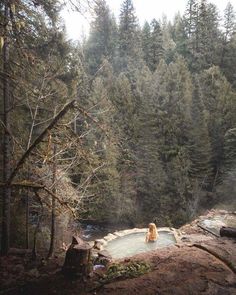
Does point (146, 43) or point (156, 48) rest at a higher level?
point (146, 43)

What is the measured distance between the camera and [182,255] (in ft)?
20.2

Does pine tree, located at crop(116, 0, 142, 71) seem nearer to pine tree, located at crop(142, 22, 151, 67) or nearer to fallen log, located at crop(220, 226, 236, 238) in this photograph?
pine tree, located at crop(142, 22, 151, 67)

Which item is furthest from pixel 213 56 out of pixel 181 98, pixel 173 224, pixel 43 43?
pixel 43 43

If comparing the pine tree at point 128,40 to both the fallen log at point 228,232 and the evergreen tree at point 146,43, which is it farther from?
the fallen log at point 228,232

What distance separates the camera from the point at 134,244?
9.72 meters

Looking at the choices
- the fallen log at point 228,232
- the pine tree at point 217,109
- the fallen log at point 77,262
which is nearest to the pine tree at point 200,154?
the pine tree at point 217,109

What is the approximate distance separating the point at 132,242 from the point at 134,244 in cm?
27

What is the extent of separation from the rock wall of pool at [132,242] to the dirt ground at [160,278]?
8.27 ft

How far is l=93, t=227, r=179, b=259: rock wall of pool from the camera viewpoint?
8904 millimetres

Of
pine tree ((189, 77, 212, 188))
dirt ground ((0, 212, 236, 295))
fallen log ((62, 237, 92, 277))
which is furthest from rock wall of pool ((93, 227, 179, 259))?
pine tree ((189, 77, 212, 188))

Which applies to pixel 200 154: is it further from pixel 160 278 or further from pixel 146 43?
pixel 160 278

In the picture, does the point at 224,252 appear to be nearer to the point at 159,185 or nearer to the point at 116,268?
the point at 116,268

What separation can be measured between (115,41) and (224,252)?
36889 millimetres

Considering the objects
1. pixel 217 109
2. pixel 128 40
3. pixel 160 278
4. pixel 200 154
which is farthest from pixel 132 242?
pixel 128 40
